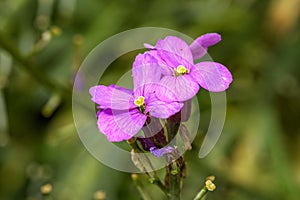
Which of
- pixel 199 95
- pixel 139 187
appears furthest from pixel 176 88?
pixel 199 95

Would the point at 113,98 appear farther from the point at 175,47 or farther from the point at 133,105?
the point at 175,47

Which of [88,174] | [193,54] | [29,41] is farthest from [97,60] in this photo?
[193,54]

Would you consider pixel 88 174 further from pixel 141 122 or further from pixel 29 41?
pixel 141 122

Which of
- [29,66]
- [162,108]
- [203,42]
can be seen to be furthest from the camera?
[29,66]

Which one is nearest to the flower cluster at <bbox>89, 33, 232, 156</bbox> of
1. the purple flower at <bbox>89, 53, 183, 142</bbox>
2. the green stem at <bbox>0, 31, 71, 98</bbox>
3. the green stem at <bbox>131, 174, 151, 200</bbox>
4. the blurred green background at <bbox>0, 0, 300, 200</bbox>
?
the purple flower at <bbox>89, 53, 183, 142</bbox>

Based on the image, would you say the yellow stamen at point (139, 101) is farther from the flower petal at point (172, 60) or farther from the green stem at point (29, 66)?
the green stem at point (29, 66)

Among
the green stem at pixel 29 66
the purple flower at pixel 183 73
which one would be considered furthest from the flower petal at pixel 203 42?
the green stem at pixel 29 66
